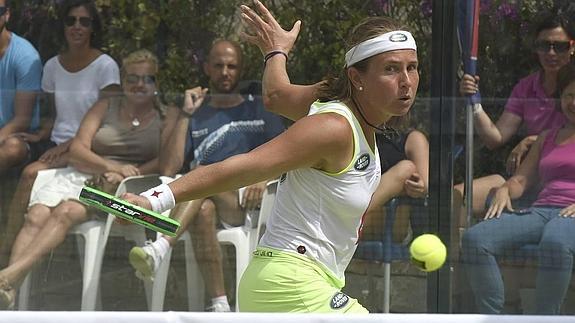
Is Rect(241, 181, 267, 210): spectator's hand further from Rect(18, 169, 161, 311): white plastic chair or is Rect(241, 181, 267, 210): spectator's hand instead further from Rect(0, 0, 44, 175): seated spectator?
Rect(0, 0, 44, 175): seated spectator

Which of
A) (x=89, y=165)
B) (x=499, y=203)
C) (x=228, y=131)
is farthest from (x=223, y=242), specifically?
(x=499, y=203)

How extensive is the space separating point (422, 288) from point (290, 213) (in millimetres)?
2192

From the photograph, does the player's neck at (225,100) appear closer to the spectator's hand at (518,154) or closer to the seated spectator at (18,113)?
the seated spectator at (18,113)

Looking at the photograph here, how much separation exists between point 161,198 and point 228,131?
8.98 feet

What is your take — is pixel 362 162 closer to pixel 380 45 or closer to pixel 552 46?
pixel 380 45

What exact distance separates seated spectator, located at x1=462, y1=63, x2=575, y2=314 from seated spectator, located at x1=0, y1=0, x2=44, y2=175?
2.27 metres

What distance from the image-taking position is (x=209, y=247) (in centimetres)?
567

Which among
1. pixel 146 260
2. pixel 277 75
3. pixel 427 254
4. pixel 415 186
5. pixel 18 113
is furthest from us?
pixel 18 113

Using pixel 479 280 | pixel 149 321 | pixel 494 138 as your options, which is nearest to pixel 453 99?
pixel 494 138

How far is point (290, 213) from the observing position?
3469 millimetres

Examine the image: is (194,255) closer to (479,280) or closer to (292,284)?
(479,280)

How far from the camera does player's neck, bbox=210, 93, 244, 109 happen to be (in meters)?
5.82

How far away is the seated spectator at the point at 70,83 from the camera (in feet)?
18.9

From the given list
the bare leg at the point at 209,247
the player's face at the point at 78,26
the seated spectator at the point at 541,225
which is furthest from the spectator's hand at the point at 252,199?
the player's face at the point at 78,26
